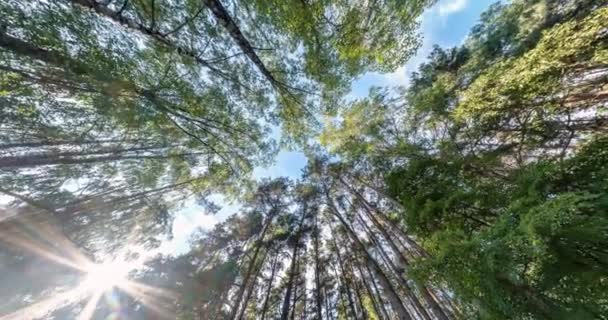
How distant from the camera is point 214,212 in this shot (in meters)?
11.3

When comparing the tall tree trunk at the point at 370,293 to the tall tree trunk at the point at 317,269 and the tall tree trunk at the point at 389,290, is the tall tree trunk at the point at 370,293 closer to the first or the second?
the tall tree trunk at the point at 389,290

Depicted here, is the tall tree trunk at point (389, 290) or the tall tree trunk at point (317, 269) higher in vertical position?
the tall tree trunk at point (317, 269)

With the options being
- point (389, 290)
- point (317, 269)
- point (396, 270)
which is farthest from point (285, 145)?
point (317, 269)

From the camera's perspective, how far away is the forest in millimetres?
2551

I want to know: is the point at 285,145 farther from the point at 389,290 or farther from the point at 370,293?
the point at 370,293

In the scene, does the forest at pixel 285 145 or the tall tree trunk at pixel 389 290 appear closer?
the forest at pixel 285 145

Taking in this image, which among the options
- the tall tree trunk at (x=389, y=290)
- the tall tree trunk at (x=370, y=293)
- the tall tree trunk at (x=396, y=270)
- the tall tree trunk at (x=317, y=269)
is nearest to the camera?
the tall tree trunk at (x=389, y=290)

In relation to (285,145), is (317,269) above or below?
below

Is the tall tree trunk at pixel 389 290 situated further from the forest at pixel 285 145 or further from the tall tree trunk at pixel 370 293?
the tall tree trunk at pixel 370 293

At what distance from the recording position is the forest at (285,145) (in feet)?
8.37

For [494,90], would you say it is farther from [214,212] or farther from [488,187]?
[214,212]

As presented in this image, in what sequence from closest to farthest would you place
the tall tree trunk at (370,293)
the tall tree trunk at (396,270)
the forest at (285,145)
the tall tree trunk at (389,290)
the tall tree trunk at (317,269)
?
1. the forest at (285,145)
2. the tall tree trunk at (389,290)
3. the tall tree trunk at (396,270)
4. the tall tree trunk at (370,293)
5. the tall tree trunk at (317,269)

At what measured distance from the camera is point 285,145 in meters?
9.20

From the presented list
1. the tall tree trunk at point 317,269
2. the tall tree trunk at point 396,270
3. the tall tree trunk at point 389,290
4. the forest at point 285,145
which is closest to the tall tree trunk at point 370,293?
the forest at point 285,145
